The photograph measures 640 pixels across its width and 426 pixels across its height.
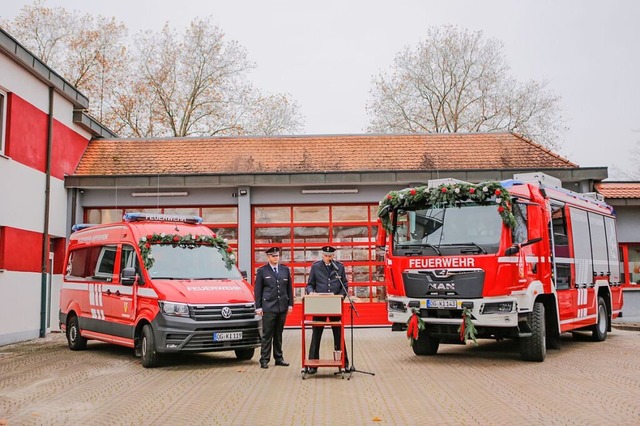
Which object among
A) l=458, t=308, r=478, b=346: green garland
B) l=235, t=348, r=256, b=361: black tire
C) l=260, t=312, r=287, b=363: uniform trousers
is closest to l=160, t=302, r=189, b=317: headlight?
l=260, t=312, r=287, b=363: uniform trousers

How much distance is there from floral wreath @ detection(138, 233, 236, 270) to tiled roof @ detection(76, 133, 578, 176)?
257 inches

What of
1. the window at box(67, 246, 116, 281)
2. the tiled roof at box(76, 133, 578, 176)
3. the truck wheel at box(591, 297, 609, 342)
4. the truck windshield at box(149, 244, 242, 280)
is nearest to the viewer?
the truck windshield at box(149, 244, 242, 280)

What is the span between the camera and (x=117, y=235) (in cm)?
1263

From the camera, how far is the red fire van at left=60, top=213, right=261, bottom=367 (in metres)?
10.8

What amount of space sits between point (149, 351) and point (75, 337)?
358cm

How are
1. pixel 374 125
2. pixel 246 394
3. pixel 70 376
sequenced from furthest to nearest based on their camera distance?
pixel 374 125 < pixel 70 376 < pixel 246 394

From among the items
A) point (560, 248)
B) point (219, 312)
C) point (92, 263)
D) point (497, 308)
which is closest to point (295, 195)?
point (92, 263)

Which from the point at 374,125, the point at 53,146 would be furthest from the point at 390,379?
→ the point at 374,125

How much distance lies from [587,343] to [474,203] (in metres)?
5.23

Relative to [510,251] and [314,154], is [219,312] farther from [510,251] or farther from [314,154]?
[314,154]

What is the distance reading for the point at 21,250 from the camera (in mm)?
15805

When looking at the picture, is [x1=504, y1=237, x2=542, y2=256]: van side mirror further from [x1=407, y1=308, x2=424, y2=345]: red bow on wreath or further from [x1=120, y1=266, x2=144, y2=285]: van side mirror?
[x1=120, y1=266, x2=144, y2=285]: van side mirror

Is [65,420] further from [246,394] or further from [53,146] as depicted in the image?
[53,146]

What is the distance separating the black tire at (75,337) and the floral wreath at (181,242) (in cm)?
306
